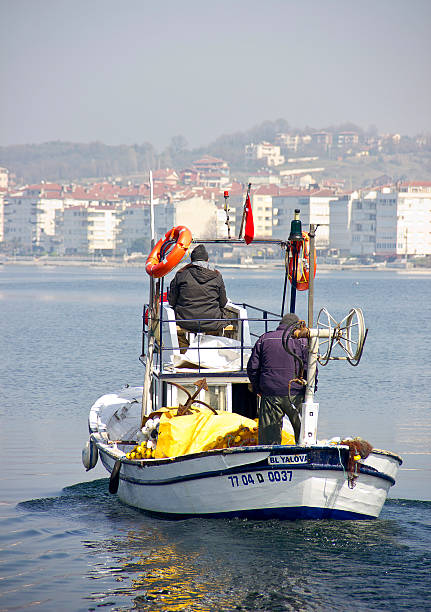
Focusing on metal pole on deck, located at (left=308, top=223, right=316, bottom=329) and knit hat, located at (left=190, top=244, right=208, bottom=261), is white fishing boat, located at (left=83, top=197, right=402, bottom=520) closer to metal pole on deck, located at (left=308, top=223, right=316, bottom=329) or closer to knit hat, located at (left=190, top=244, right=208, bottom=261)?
metal pole on deck, located at (left=308, top=223, right=316, bottom=329)

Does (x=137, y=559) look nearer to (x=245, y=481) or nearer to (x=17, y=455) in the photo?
(x=245, y=481)

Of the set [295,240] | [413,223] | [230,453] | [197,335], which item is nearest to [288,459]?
[230,453]

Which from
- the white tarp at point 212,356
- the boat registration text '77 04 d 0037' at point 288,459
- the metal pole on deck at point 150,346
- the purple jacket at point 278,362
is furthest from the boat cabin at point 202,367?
the boat registration text '77 04 d 0037' at point 288,459

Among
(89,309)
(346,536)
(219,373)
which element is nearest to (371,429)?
(219,373)

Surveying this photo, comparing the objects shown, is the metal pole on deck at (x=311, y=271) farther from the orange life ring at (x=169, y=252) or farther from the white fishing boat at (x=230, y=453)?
the orange life ring at (x=169, y=252)

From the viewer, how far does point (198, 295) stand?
13688 mm

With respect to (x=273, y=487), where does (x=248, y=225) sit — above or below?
above

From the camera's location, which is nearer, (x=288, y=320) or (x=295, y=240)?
(x=288, y=320)

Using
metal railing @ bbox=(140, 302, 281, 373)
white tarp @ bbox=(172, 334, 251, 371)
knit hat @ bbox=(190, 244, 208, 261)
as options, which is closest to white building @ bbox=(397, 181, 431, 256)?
metal railing @ bbox=(140, 302, 281, 373)

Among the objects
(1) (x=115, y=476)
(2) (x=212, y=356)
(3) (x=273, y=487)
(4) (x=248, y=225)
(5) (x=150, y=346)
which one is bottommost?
(1) (x=115, y=476)

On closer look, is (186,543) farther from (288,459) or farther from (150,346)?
(150,346)

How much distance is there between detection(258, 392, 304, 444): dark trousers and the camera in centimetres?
1135

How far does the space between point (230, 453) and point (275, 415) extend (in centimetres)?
69

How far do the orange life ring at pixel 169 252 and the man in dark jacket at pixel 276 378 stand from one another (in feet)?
6.70
